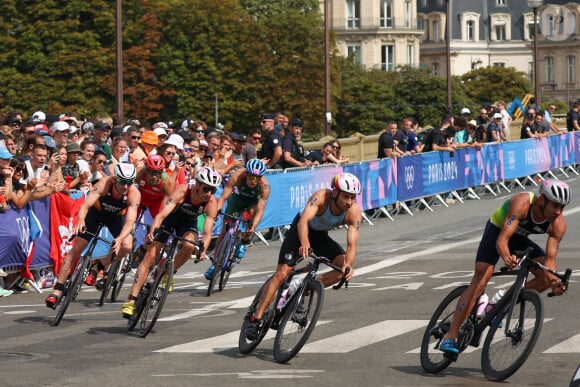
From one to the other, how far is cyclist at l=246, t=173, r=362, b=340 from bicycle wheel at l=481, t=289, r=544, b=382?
1.67m

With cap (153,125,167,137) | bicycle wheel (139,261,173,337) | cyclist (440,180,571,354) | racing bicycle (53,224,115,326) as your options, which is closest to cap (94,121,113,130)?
cap (153,125,167,137)

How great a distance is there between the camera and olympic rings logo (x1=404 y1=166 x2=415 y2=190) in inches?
1291

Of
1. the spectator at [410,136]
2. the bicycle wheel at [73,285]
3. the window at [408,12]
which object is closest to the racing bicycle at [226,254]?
the bicycle wheel at [73,285]

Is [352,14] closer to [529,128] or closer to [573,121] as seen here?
[573,121]

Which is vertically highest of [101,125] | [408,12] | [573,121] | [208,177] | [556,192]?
[408,12]

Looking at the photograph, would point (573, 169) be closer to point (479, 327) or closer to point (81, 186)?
point (81, 186)

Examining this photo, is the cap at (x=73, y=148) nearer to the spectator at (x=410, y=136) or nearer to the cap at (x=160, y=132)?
the cap at (x=160, y=132)

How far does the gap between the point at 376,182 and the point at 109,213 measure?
14.3 metres

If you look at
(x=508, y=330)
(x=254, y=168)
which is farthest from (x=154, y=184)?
(x=508, y=330)

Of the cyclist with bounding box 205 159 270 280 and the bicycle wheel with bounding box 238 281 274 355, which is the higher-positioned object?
the cyclist with bounding box 205 159 270 280

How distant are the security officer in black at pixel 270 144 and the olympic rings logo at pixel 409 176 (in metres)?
5.30

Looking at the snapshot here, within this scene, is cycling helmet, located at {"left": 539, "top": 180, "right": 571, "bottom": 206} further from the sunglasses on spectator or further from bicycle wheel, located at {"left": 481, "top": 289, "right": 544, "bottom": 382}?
the sunglasses on spectator

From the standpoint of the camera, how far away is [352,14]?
530 ft

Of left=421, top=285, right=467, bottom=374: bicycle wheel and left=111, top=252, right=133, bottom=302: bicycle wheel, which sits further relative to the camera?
left=111, top=252, right=133, bottom=302: bicycle wheel
